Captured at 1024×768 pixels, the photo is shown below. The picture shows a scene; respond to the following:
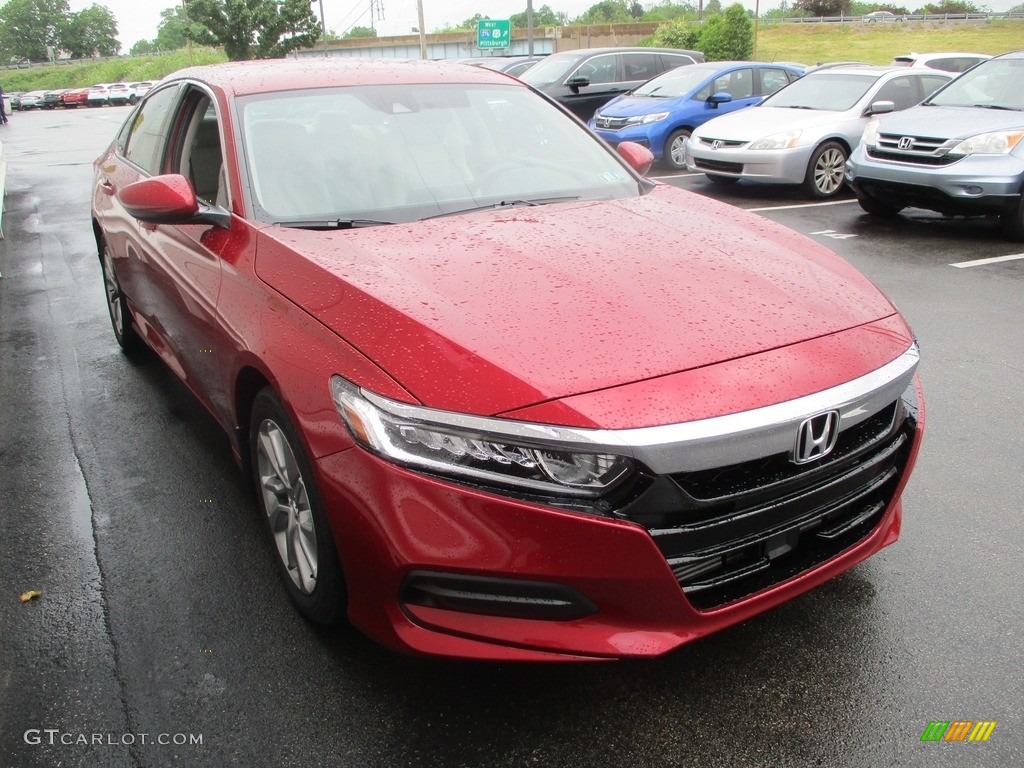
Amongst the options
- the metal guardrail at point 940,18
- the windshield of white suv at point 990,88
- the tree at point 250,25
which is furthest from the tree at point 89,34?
the windshield of white suv at point 990,88

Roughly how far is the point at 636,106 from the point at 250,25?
4205cm

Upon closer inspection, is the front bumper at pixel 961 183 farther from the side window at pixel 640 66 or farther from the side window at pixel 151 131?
the side window at pixel 640 66

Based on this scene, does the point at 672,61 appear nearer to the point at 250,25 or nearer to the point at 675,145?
the point at 675,145

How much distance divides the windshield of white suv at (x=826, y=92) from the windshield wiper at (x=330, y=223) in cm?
898

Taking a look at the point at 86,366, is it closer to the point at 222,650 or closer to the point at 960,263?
the point at 222,650

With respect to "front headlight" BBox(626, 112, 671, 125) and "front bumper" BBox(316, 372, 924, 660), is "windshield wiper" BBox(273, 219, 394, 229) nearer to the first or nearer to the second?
"front bumper" BBox(316, 372, 924, 660)

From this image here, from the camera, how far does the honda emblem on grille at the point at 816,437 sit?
2039 mm

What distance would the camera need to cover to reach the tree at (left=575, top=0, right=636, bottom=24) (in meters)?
105

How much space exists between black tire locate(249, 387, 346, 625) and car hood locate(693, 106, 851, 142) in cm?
859

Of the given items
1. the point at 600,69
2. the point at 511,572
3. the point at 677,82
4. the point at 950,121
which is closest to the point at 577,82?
the point at 600,69

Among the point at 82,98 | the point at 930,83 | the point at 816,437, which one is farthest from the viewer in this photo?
the point at 82,98

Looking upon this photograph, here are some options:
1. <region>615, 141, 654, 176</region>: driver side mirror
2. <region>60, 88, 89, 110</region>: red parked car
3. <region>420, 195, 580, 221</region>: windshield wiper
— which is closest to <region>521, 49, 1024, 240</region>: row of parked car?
<region>615, 141, 654, 176</region>: driver side mirror

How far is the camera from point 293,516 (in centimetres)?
258

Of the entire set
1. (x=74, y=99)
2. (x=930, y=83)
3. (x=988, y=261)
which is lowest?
(x=988, y=261)
